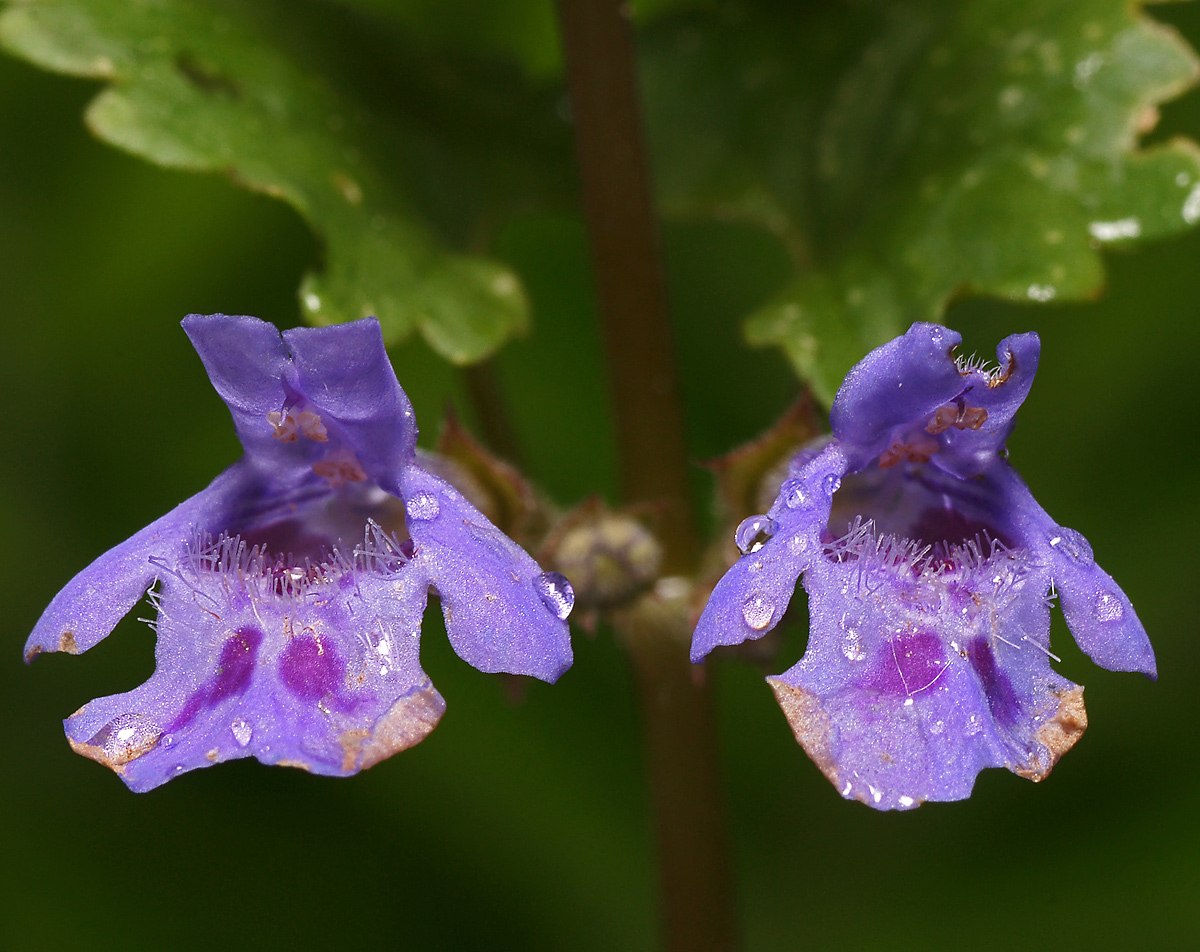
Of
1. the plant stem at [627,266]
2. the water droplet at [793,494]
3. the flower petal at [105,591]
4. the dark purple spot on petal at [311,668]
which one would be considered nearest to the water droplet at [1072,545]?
the water droplet at [793,494]

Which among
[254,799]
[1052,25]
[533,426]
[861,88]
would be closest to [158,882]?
[254,799]

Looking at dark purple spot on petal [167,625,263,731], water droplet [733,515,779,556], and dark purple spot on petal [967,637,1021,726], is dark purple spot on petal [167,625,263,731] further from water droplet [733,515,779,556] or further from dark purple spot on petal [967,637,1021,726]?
dark purple spot on petal [967,637,1021,726]

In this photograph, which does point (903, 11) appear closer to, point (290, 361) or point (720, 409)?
point (720, 409)

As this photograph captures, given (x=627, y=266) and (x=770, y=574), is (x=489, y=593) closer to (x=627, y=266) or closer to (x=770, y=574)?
(x=770, y=574)

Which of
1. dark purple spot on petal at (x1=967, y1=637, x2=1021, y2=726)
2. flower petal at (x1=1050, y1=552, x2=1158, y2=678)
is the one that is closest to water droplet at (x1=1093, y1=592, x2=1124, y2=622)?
flower petal at (x1=1050, y1=552, x2=1158, y2=678)

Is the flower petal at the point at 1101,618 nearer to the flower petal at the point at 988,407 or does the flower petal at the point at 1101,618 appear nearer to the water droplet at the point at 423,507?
the flower petal at the point at 988,407
